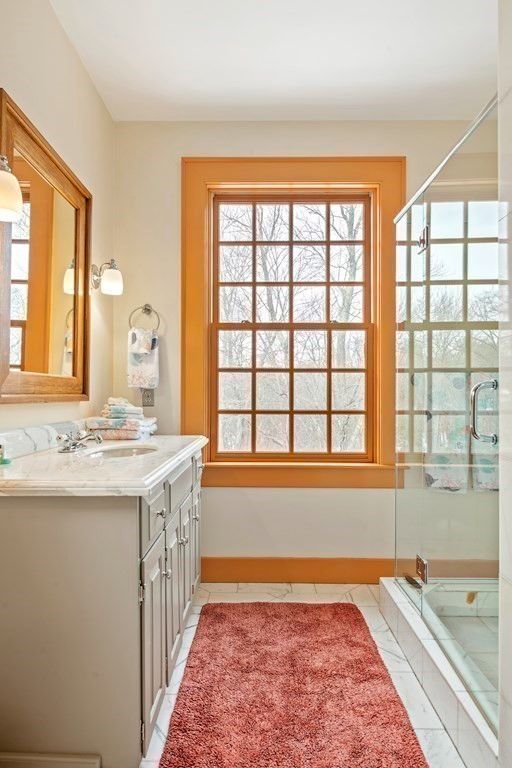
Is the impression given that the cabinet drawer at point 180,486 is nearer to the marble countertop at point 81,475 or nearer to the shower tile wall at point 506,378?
the marble countertop at point 81,475

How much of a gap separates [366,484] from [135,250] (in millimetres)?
1948

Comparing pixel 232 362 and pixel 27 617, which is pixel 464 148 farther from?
pixel 27 617

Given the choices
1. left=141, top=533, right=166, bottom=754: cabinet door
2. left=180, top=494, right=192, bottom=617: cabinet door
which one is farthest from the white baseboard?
left=180, top=494, right=192, bottom=617: cabinet door

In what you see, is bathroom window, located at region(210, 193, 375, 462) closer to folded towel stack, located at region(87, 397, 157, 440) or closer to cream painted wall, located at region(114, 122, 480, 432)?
cream painted wall, located at region(114, 122, 480, 432)

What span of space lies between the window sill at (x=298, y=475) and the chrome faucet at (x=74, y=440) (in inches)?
33.5

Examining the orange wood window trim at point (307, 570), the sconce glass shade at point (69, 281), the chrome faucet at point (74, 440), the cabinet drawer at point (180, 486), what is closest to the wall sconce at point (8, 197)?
the sconce glass shade at point (69, 281)

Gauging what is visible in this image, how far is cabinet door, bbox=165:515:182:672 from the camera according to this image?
1.68 m

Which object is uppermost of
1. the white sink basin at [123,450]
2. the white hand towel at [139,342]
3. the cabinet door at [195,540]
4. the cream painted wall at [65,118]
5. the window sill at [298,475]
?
the cream painted wall at [65,118]

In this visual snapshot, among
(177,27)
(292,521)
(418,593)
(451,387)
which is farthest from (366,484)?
(177,27)

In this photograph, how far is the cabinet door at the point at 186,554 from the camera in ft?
6.50

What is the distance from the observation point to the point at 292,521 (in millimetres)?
2799

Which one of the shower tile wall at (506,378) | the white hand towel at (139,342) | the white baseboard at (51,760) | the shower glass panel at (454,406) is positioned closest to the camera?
the shower tile wall at (506,378)

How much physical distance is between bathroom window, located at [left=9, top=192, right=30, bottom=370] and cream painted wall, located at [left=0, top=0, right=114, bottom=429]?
0.21 metres

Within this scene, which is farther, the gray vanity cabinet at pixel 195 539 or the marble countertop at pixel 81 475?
the gray vanity cabinet at pixel 195 539
